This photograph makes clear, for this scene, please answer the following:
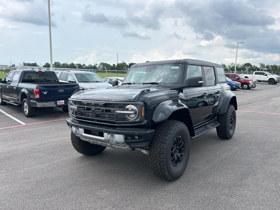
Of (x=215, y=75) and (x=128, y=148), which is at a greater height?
(x=215, y=75)

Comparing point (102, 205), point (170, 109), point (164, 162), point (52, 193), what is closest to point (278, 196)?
point (164, 162)

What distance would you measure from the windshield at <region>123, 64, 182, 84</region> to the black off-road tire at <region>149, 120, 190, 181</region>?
1067 mm

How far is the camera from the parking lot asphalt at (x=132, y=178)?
3.08 meters

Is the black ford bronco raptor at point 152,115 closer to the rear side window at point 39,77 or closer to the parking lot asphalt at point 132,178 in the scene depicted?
the parking lot asphalt at point 132,178

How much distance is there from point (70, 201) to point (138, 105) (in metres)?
1.52

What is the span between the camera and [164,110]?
351 cm

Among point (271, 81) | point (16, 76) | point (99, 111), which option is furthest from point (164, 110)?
point (271, 81)

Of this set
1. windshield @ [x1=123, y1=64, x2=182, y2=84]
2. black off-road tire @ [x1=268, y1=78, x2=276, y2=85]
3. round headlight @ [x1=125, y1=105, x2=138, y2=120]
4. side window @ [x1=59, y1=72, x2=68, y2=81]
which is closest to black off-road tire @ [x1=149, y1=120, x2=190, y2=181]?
round headlight @ [x1=125, y1=105, x2=138, y2=120]

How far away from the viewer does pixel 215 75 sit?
5.76m

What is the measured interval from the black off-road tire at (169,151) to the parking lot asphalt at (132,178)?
20 centimetres

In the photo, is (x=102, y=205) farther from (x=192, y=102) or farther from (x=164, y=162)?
(x=192, y=102)

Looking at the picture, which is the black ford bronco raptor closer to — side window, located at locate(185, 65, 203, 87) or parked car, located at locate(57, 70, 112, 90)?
side window, located at locate(185, 65, 203, 87)

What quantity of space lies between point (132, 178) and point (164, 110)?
1.20m

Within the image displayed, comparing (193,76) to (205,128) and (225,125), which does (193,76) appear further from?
(225,125)
